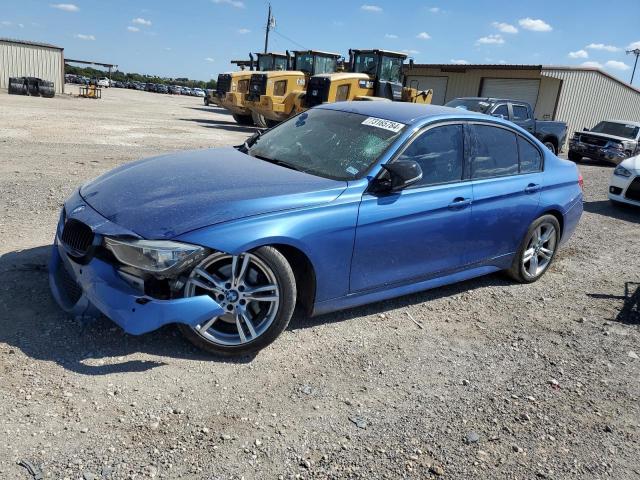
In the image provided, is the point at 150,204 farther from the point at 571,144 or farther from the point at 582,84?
the point at 582,84

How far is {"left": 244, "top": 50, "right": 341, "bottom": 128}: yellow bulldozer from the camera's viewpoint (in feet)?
62.2

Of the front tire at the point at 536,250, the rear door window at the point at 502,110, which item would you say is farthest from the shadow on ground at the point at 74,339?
the rear door window at the point at 502,110

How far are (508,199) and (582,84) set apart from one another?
91.4 feet

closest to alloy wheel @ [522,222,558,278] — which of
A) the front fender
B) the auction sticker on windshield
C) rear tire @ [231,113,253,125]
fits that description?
the auction sticker on windshield

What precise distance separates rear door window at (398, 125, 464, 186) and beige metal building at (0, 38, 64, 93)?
129ft

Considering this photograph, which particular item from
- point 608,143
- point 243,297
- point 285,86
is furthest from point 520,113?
point 243,297

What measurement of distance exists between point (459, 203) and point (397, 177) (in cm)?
78

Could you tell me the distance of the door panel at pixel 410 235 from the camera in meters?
3.67

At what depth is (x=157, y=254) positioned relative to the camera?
2.98m

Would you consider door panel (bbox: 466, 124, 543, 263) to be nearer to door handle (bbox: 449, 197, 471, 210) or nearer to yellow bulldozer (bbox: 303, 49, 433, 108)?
door handle (bbox: 449, 197, 471, 210)

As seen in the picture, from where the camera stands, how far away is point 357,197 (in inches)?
142

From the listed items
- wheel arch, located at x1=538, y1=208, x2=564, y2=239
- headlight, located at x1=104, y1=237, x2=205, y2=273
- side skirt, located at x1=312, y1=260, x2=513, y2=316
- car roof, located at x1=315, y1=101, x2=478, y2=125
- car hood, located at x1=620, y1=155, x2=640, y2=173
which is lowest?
side skirt, located at x1=312, y1=260, x2=513, y2=316

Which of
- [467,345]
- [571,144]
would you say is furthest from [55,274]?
[571,144]

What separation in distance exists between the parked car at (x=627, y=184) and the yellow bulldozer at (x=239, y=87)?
15.1 m
